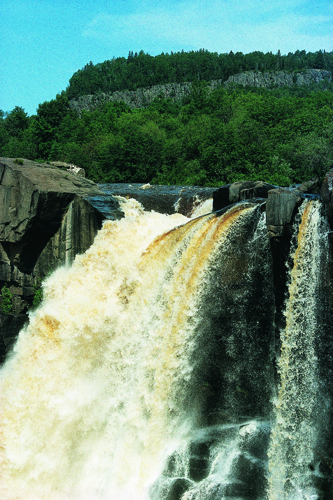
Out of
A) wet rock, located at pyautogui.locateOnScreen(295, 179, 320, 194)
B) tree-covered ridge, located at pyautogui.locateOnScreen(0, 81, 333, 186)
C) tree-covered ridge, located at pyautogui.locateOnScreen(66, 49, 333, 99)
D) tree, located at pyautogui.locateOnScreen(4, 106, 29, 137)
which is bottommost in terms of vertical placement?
wet rock, located at pyautogui.locateOnScreen(295, 179, 320, 194)

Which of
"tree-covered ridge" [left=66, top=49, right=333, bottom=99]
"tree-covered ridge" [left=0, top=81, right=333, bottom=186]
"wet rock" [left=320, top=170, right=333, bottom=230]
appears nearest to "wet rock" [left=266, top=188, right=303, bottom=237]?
"wet rock" [left=320, top=170, right=333, bottom=230]

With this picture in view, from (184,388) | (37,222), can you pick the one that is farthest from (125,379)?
(37,222)

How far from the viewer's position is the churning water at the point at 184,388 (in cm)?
794

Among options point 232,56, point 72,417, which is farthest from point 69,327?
point 232,56

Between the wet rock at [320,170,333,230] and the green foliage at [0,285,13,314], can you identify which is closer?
the wet rock at [320,170,333,230]

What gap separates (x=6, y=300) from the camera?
13961 millimetres

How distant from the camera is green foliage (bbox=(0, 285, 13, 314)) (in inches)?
543

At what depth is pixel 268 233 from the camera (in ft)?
29.0

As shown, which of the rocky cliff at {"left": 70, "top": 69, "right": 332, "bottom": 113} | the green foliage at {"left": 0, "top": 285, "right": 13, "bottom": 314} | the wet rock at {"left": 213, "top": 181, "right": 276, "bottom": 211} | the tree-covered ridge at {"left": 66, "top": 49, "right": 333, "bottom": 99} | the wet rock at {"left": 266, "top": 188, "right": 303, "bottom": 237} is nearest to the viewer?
the wet rock at {"left": 266, "top": 188, "right": 303, "bottom": 237}

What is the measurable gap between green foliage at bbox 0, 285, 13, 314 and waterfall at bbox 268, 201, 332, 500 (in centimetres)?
892

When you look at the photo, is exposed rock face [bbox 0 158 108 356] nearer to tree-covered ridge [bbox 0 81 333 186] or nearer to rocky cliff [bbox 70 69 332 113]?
tree-covered ridge [bbox 0 81 333 186]

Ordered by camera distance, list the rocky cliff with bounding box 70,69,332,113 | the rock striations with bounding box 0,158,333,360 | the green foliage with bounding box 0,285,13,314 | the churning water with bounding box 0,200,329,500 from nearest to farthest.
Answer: the churning water with bounding box 0,200,329,500, the rock striations with bounding box 0,158,333,360, the green foliage with bounding box 0,285,13,314, the rocky cliff with bounding box 70,69,332,113

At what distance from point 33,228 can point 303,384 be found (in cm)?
885

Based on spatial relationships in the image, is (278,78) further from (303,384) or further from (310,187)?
(303,384)
